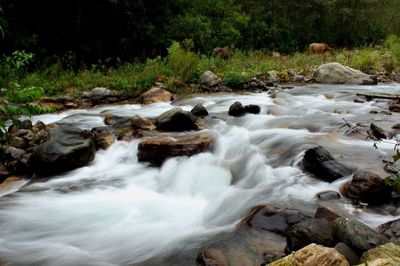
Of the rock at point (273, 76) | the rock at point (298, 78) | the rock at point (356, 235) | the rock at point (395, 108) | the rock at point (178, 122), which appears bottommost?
the rock at point (298, 78)

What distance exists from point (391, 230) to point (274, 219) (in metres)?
1.17

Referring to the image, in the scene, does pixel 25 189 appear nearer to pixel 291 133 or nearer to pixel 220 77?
pixel 291 133

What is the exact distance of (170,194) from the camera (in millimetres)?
6328

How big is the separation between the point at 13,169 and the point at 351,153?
5.20m

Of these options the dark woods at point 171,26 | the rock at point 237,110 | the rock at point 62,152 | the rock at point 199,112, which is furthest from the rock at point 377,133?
the dark woods at point 171,26

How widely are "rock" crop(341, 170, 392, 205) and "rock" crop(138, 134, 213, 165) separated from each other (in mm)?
2731

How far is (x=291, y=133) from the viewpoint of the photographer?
7.91 m

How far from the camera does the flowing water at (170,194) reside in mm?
4855

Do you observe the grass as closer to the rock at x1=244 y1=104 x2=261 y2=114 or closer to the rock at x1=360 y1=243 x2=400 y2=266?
the rock at x1=244 y1=104 x2=261 y2=114

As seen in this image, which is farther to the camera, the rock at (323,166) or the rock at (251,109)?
the rock at (251,109)

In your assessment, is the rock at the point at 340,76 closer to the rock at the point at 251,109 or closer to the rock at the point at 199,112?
the rock at the point at 251,109

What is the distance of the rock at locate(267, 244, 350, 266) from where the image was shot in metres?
3.31

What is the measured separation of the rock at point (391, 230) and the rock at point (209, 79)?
9155 millimetres

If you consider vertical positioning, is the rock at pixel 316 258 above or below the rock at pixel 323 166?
above
